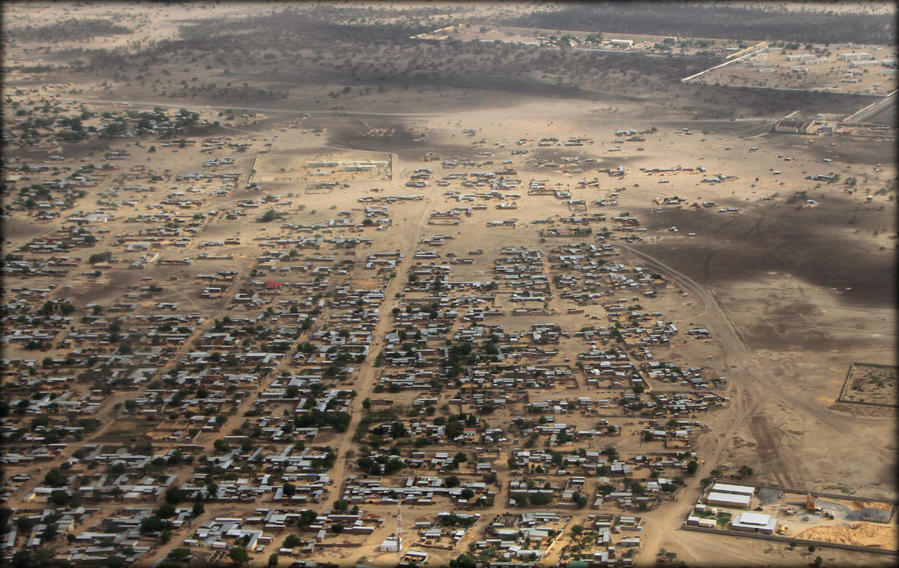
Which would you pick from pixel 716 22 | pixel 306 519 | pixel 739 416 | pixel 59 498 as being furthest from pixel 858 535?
pixel 716 22

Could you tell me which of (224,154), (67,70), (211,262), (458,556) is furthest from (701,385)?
(67,70)

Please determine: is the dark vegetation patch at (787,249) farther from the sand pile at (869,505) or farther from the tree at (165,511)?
the tree at (165,511)

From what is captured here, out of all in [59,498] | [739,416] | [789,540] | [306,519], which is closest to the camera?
[789,540]

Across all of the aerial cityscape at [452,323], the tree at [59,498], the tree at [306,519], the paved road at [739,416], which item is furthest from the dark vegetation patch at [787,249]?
the tree at [59,498]

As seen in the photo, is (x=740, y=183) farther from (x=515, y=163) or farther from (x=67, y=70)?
(x=67, y=70)

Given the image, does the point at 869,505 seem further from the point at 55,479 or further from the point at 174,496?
the point at 55,479
